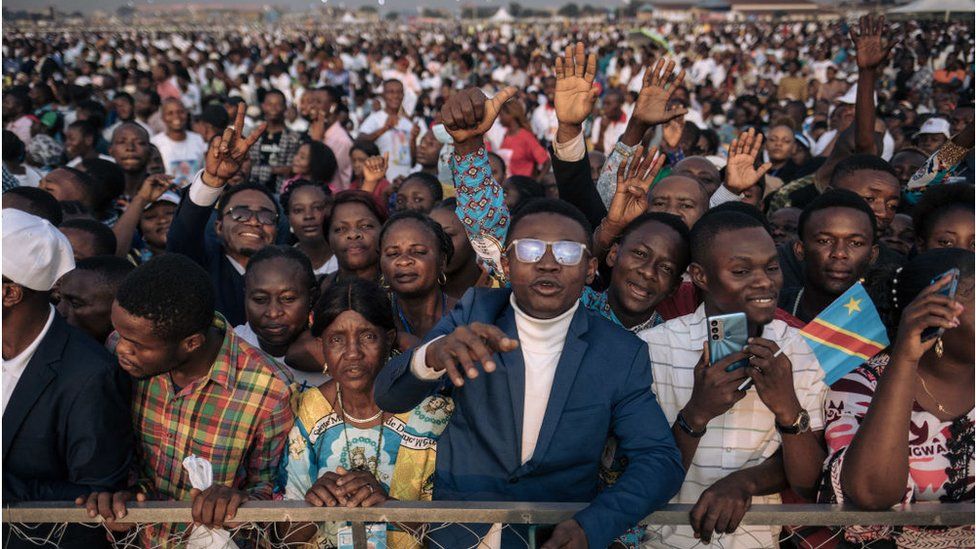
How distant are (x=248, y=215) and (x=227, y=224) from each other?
123 millimetres

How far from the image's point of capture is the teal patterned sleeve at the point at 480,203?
3152mm

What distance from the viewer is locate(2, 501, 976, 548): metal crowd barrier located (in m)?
2.14

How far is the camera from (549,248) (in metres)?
2.36

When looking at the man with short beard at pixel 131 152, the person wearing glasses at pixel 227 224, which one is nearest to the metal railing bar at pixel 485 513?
the person wearing glasses at pixel 227 224

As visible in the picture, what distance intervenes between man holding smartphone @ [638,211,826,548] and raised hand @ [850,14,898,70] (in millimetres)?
3008

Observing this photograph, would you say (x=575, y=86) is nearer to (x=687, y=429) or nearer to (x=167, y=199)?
(x=687, y=429)

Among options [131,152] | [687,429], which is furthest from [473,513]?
[131,152]

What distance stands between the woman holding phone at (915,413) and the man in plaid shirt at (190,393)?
5.80ft

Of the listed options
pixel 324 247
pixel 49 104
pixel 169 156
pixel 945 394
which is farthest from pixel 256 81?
pixel 945 394

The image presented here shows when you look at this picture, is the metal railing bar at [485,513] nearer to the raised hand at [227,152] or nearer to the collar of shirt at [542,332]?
the collar of shirt at [542,332]

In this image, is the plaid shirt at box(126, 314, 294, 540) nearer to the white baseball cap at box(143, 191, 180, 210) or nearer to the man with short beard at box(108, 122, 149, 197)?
the white baseball cap at box(143, 191, 180, 210)

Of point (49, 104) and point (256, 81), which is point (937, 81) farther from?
point (49, 104)

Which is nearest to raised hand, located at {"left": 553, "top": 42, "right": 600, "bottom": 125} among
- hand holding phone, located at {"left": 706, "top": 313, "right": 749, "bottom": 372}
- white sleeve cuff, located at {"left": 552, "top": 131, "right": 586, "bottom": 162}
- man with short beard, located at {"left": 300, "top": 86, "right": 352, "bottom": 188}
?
white sleeve cuff, located at {"left": 552, "top": 131, "right": 586, "bottom": 162}

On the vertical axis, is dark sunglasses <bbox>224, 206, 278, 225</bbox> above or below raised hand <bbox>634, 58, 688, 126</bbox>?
below
